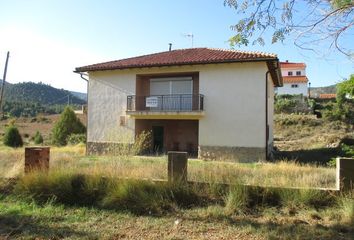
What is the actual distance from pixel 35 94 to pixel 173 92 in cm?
6773

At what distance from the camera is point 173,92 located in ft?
73.9

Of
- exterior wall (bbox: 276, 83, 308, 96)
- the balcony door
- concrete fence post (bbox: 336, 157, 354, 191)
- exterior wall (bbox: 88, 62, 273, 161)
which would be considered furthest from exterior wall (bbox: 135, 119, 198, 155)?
exterior wall (bbox: 276, 83, 308, 96)


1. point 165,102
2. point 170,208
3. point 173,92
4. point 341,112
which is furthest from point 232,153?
point 341,112

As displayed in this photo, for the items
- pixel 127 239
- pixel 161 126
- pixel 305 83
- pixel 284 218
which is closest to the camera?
pixel 127 239

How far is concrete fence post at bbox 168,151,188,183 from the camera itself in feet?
23.6

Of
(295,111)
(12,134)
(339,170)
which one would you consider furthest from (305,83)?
(339,170)

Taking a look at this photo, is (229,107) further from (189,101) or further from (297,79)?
(297,79)

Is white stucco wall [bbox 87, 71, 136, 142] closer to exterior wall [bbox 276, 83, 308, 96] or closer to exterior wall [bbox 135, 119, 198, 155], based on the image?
exterior wall [bbox 135, 119, 198, 155]

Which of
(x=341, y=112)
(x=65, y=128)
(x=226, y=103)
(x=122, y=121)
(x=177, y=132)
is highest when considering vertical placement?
(x=341, y=112)

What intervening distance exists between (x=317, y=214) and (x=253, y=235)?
1.49 metres

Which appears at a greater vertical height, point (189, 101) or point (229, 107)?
point (189, 101)

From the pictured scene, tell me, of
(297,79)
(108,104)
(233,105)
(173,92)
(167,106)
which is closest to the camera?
(233,105)

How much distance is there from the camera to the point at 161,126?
2408 cm

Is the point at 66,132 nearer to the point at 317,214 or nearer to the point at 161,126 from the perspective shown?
the point at 161,126
